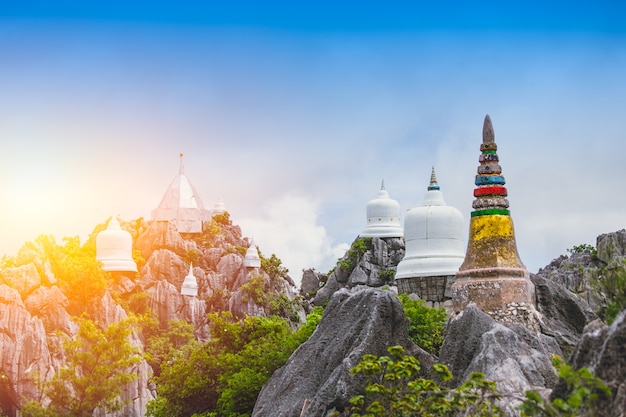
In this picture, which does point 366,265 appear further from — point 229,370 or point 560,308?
point 560,308

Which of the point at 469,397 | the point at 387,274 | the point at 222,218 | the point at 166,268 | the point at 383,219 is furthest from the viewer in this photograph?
the point at 222,218

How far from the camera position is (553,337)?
1753 centimetres

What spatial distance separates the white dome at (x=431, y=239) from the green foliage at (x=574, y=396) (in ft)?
76.5

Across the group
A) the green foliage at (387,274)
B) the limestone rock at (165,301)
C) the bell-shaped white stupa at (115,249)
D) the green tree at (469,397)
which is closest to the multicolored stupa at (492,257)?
the green tree at (469,397)

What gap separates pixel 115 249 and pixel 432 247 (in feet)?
88.5

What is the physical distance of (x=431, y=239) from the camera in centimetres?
3328

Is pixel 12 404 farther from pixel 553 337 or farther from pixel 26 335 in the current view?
pixel 553 337

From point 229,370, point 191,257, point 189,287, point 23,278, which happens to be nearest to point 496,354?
point 229,370

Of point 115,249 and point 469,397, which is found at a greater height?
point 115,249

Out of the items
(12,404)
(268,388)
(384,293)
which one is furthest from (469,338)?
(12,404)

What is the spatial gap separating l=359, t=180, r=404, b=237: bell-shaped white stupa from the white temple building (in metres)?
15.8

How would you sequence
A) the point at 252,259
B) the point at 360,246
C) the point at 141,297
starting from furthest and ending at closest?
the point at 252,259 → the point at 141,297 → the point at 360,246

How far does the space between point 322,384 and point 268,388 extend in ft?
6.71

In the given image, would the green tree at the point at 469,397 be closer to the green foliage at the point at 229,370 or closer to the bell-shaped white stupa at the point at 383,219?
the green foliage at the point at 229,370
